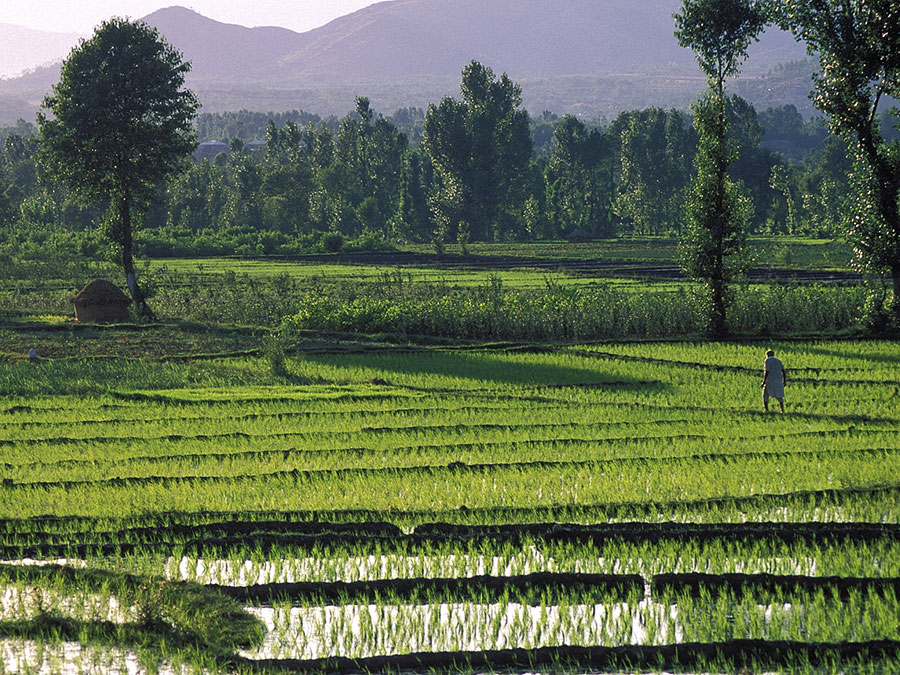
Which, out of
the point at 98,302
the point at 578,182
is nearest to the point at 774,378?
the point at 98,302

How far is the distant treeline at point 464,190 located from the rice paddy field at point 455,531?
5036 cm

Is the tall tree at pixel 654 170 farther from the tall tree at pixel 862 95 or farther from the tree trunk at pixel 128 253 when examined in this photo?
the tree trunk at pixel 128 253

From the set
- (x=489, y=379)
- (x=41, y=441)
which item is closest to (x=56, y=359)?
(x=41, y=441)

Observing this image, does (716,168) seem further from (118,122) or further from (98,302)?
(118,122)

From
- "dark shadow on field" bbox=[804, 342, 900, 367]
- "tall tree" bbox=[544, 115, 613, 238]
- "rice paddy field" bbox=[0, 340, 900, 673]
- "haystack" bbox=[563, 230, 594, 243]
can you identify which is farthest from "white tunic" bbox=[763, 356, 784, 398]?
"tall tree" bbox=[544, 115, 613, 238]

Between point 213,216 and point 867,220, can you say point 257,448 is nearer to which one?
point 867,220

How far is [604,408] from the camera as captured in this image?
15.8 m

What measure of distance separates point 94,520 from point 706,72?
20701 mm

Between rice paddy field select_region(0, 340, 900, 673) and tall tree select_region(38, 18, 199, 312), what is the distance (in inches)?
575

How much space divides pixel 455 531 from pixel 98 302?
881 inches

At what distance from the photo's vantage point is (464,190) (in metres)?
72.6

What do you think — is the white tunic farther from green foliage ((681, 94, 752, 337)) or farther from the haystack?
the haystack

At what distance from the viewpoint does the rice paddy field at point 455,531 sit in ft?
21.9

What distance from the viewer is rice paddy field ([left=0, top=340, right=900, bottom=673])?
6672mm
